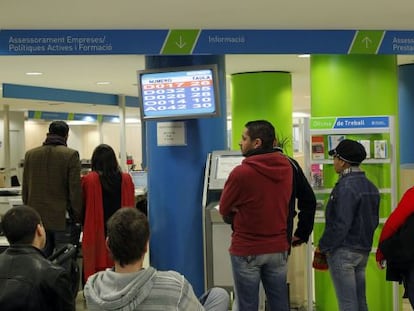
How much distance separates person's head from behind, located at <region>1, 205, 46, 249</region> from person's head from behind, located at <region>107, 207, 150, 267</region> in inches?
21.6

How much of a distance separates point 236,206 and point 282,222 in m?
0.29

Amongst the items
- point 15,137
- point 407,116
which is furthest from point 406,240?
point 15,137

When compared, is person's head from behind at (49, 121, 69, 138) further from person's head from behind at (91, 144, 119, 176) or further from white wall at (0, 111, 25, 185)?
white wall at (0, 111, 25, 185)

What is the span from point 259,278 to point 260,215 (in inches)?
15.7

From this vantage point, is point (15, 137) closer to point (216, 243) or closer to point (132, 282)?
point (216, 243)

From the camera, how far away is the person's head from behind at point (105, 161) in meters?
4.67

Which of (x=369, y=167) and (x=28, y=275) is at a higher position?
(x=369, y=167)

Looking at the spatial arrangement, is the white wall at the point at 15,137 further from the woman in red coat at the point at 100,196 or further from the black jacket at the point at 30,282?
the black jacket at the point at 30,282

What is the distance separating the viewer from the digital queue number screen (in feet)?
16.3

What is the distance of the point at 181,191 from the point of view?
5.25 metres

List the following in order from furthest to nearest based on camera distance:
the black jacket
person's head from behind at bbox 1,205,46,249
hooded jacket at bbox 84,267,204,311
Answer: person's head from behind at bbox 1,205,46,249 < the black jacket < hooded jacket at bbox 84,267,204,311

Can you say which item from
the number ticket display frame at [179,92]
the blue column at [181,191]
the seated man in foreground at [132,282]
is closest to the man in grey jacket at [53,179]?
the number ticket display frame at [179,92]

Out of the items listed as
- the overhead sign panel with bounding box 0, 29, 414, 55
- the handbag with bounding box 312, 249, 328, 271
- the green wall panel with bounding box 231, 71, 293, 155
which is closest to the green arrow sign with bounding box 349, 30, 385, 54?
the overhead sign panel with bounding box 0, 29, 414, 55

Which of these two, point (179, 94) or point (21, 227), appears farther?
point (179, 94)
